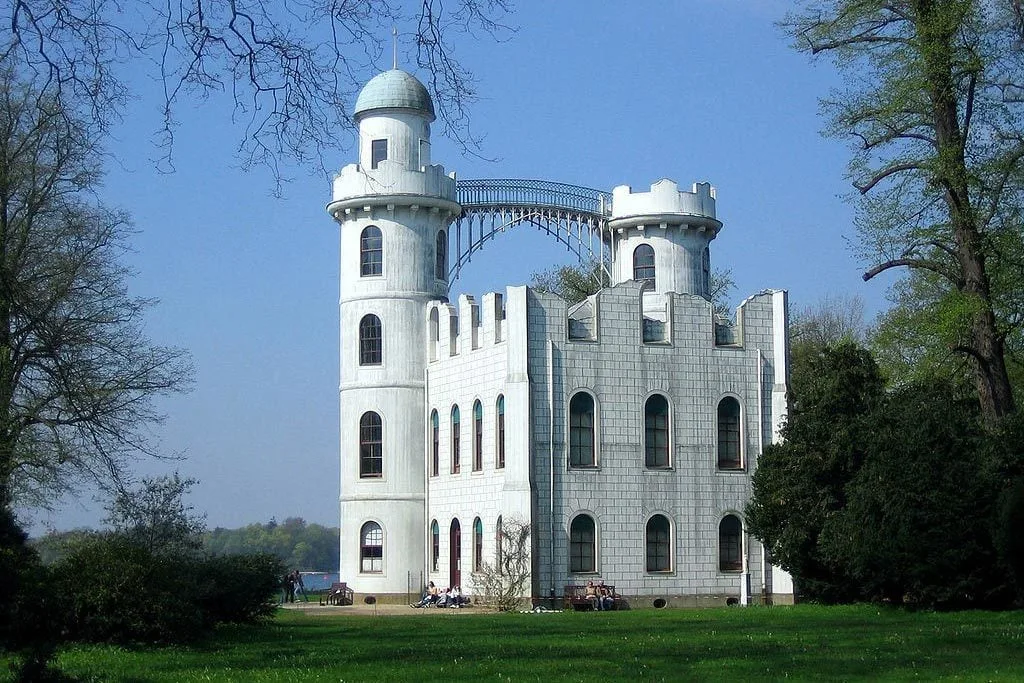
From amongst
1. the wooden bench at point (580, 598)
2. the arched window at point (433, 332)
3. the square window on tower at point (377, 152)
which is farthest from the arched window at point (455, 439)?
the square window on tower at point (377, 152)

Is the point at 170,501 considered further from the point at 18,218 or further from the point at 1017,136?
the point at 1017,136

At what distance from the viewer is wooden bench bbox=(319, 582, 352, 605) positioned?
51.2 metres

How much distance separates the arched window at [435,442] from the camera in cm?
5070

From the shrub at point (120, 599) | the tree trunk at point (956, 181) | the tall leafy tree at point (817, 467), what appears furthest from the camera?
the tall leafy tree at point (817, 467)

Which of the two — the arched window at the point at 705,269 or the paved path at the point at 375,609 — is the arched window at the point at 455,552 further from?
the arched window at the point at 705,269

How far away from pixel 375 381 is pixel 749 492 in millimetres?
13430

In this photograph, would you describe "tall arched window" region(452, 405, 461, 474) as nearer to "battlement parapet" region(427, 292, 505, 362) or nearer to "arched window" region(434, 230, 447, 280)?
"battlement parapet" region(427, 292, 505, 362)

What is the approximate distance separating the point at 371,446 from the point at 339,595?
5.16 meters

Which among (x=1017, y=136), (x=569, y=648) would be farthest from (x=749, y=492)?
(x=569, y=648)

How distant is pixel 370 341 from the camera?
52.2 meters

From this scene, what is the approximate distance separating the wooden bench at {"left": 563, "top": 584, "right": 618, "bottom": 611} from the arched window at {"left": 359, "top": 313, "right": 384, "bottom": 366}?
11733 mm

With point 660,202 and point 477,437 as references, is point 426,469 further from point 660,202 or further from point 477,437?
point 660,202

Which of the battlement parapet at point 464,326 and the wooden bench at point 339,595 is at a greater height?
the battlement parapet at point 464,326

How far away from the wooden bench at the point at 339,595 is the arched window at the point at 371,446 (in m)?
3.81
